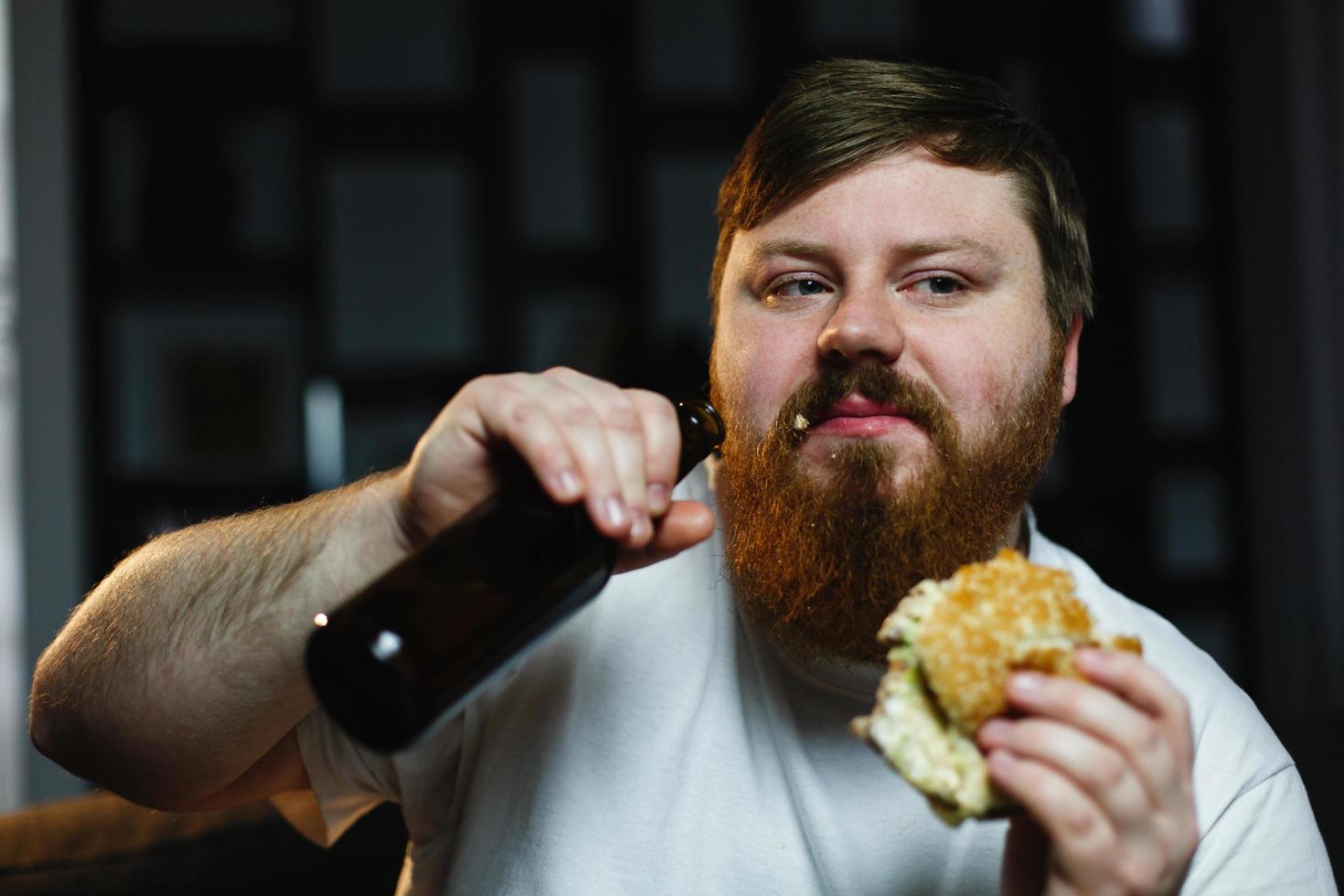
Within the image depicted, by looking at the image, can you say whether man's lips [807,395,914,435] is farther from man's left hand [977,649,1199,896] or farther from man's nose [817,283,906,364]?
man's left hand [977,649,1199,896]

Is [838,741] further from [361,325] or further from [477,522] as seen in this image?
[361,325]

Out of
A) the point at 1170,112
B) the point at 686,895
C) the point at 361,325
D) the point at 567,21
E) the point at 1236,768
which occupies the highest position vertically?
the point at 567,21

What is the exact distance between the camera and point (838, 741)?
44.6 inches

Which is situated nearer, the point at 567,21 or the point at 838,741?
the point at 838,741

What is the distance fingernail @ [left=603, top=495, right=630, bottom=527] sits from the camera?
783 millimetres

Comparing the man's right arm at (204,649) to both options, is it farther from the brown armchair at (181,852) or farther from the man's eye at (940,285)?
the man's eye at (940,285)

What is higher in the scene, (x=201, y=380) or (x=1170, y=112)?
(x=1170, y=112)

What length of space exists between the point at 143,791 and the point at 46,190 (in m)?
2.29

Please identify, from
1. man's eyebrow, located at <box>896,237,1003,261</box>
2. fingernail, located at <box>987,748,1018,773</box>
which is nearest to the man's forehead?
man's eyebrow, located at <box>896,237,1003,261</box>

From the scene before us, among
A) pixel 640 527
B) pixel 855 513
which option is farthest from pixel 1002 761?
pixel 855 513

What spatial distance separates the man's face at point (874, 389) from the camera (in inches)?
42.8

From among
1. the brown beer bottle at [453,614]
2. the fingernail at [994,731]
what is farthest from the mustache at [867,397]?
the fingernail at [994,731]

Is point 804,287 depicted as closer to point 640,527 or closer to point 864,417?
point 864,417

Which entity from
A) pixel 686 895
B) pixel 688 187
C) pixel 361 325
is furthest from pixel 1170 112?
pixel 686 895
